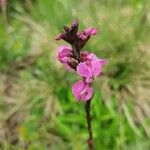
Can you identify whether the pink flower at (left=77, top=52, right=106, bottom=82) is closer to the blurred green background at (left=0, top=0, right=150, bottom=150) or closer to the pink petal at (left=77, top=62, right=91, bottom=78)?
the pink petal at (left=77, top=62, right=91, bottom=78)

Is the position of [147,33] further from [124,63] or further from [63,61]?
[63,61]

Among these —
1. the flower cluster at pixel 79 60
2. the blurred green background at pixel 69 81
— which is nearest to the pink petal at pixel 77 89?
the flower cluster at pixel 79 60

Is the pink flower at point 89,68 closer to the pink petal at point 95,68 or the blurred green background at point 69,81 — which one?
the pink petal at point 95,68

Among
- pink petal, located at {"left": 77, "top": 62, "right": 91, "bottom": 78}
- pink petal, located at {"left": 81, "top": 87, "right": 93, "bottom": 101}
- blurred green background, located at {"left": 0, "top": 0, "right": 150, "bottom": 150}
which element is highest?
blurred green background, located at {"left": 0, "top": 0, "right": 150, "bottom": 150}

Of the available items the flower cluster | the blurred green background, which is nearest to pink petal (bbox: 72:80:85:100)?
the flower cluster

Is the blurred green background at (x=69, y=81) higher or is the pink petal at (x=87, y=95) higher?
the blurred green background at (x=69, y=81)

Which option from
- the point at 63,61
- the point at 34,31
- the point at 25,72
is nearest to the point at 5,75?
the point at 25,72

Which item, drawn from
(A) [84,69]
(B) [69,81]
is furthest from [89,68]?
(B) [69,81]
